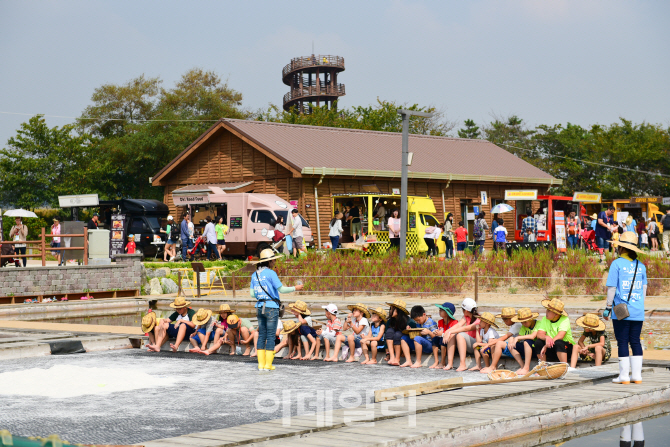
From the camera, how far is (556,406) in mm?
7609

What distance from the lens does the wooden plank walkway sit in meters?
6.34

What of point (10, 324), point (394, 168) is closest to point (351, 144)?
point (394, 168)

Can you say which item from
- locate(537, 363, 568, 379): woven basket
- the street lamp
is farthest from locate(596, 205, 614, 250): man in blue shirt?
locate(537, 363, 568, 379): woven basket

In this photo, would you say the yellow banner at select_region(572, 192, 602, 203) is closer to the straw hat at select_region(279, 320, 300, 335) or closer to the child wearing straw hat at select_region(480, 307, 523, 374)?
the straw hat at select_region(279, 320, 300, 335)

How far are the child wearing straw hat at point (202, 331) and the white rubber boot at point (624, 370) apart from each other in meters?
6.51

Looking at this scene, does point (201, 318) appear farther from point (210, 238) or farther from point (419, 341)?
point (210, 238)

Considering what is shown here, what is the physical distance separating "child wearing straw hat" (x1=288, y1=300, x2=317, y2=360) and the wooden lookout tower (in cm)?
7084

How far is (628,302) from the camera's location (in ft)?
29.6

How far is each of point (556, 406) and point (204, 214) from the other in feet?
85.4

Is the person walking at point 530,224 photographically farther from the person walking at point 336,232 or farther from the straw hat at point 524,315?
the straw hat at point 524,315

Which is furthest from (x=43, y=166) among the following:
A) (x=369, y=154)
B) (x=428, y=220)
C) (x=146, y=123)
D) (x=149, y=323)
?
(x=149, y=323)

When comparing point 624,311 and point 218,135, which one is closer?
point 624,311

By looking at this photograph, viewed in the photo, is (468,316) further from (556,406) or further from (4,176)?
(4,176)

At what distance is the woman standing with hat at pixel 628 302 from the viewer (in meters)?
8.90
